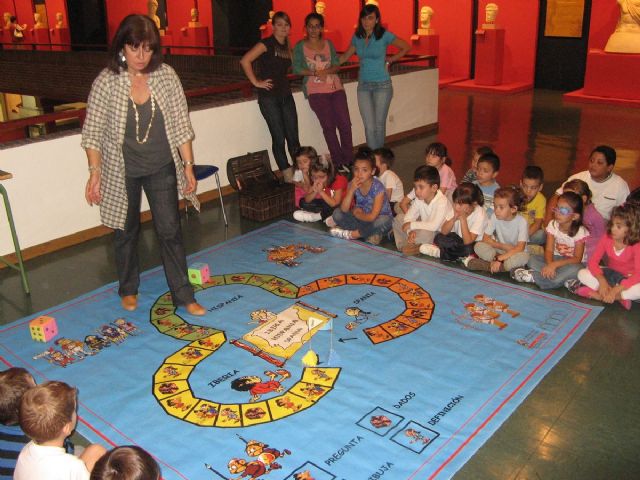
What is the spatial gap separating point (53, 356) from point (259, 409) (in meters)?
1.45

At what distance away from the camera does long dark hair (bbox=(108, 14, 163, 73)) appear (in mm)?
3540

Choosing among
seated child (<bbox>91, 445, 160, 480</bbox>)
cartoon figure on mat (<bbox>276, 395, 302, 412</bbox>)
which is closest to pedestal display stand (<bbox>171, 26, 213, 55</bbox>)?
cartoon figure on mat (<bbox>276, 395, 302, 412</bbox>)

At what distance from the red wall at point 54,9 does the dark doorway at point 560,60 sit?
14.1 meters

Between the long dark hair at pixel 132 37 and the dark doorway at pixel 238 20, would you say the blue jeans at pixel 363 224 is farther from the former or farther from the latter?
the dark doorway at pixel 238 20

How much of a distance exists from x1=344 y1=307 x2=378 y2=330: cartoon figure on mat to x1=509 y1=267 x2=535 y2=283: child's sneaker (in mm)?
1205

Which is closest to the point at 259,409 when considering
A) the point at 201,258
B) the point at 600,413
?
the point at 600,413

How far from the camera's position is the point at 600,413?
3.28 metres

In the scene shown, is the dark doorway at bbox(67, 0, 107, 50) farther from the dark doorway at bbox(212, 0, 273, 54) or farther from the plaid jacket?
the plaid jacket

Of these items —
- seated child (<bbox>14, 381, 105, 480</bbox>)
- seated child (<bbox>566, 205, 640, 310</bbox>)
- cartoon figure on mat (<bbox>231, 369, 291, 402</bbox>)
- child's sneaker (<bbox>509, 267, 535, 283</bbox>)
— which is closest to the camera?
seated child (<bbox>14, 381, 105, 480</bbox>)

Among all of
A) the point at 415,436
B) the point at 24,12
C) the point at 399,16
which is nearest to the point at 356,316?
the point at 415,436

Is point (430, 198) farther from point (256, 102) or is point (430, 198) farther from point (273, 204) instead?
point (256, 102)

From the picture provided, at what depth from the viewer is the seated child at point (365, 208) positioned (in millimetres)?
5488

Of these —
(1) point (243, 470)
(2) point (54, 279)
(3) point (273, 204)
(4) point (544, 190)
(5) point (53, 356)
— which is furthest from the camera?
(4) point (544, 190)

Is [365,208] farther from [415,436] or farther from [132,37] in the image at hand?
[415,436]
